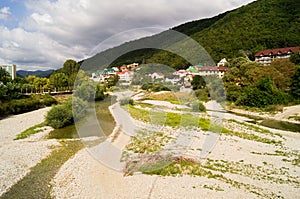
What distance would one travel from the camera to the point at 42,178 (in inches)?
364

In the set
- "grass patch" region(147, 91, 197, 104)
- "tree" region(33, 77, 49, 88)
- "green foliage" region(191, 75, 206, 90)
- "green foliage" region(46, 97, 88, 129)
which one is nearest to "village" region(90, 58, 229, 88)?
"green foliage" region(191, 75, 206, 90)

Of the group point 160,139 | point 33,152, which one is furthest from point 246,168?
point 33,152

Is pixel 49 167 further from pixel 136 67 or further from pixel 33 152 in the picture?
pixel 136 67

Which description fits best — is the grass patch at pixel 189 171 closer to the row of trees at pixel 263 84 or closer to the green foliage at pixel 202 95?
the row of trees at pixel 263 84

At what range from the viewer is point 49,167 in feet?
34.1

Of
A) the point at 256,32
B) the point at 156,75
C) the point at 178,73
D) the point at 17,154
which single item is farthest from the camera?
the point at 256,32

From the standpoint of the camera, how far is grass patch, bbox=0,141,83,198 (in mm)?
8035

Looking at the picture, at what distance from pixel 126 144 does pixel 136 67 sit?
34993 millimetres

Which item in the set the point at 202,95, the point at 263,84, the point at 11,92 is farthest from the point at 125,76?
the point at 263,84

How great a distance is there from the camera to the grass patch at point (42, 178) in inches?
316

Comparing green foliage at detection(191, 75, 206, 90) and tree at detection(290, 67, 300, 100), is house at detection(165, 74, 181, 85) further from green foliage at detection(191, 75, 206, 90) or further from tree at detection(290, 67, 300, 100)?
tree at detection(290, 67, 300, 100)

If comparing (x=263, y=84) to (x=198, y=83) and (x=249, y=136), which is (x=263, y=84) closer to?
(x=198, y=83)

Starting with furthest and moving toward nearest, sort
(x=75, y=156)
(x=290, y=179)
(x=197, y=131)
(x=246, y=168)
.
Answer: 1. (x=197, y=131)
2. (x=75, y=156)
3. (x=246, y=168)
4. (x=290, y=179)

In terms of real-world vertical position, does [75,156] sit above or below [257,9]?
below
